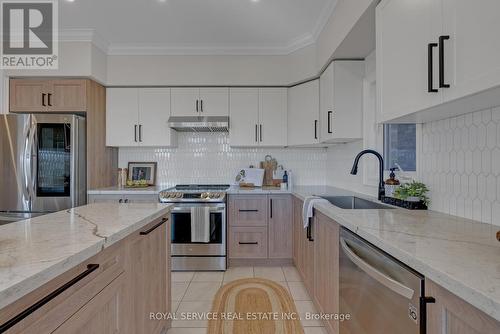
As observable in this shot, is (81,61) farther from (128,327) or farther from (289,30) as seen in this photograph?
(128,327)

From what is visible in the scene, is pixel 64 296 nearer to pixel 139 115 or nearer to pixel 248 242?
pixel 248 242

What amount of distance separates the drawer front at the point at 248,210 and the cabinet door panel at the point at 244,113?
76 cm

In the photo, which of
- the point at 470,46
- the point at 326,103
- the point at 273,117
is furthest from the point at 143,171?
the point at 470,46

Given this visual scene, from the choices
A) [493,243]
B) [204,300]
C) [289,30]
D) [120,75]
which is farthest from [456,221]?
[120,75]

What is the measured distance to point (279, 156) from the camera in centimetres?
382

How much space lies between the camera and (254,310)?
227 cm

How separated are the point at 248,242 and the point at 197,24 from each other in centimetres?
241

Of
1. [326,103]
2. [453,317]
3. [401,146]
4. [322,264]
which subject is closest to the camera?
[453,317]

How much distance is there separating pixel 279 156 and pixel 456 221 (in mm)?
2544

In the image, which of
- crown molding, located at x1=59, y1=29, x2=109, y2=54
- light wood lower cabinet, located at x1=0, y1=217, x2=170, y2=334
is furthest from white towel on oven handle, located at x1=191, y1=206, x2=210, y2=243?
crown molding, located at x1=59, y1=29, x2=109, y2=54

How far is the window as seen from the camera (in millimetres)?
2111

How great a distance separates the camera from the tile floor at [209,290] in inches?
82.2

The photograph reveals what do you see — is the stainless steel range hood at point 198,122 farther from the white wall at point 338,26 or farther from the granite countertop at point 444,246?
the granite countertop at point 444,246

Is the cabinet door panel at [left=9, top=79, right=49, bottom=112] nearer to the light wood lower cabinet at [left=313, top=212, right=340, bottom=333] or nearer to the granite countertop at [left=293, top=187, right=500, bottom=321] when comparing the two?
the light wood lower cabinet at [left=313, top=212, right=340, bottom=333]
